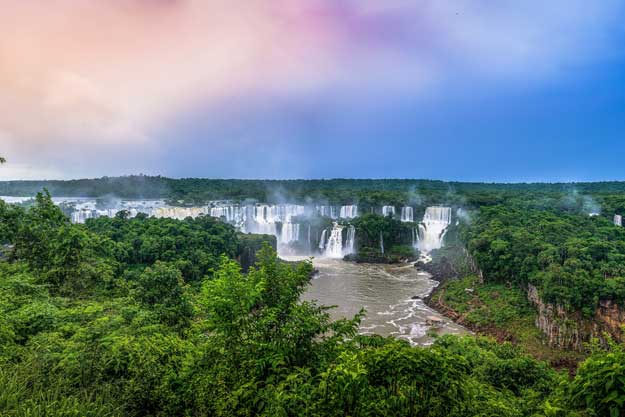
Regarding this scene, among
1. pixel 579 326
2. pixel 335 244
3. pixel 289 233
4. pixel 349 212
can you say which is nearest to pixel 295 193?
pixel 349 212

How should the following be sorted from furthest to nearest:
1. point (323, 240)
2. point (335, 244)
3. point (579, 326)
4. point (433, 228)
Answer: point (433, 228)
point (323, 240)
point (335, 244)
point (579, 326)

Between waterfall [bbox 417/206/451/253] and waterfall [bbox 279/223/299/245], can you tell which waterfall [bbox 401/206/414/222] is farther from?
waterfall [bbox 279/223/299/245]

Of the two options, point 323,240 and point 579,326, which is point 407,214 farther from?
point 579,326

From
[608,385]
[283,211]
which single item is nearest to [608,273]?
[608,385]

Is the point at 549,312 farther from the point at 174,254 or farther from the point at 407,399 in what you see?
the point at 174,254

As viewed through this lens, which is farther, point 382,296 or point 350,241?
point 350,241
